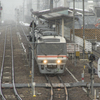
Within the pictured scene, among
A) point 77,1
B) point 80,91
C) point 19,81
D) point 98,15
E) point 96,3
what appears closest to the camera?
point 80,91

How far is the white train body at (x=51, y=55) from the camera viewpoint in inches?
817

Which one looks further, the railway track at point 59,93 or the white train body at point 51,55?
the white train body at point 51,55

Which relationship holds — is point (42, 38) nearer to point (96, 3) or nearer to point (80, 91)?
point (80, 91)

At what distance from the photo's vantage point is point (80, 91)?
17.0 m

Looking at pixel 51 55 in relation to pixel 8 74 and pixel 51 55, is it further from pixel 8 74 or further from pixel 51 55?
pixel 8 74

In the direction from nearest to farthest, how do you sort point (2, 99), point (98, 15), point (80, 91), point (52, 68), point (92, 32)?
point (2, 99), point (80, 91), point (52, 68), point (92, 32), point (98, 15)

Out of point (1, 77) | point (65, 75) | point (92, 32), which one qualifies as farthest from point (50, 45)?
point (92, 32)

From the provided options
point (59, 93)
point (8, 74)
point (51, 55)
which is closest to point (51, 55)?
point (51, 55)

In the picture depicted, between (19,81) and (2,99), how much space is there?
16.1ft

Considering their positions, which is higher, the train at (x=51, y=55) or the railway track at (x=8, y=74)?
the train at (x=51, y=55)

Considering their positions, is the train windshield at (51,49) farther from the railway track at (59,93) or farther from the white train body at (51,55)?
the railway track at (59,93)

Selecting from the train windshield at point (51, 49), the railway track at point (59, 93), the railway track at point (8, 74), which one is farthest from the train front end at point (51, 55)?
the railway track at point (8, 74)

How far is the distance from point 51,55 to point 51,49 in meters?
0.53

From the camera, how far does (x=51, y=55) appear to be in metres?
20.8
